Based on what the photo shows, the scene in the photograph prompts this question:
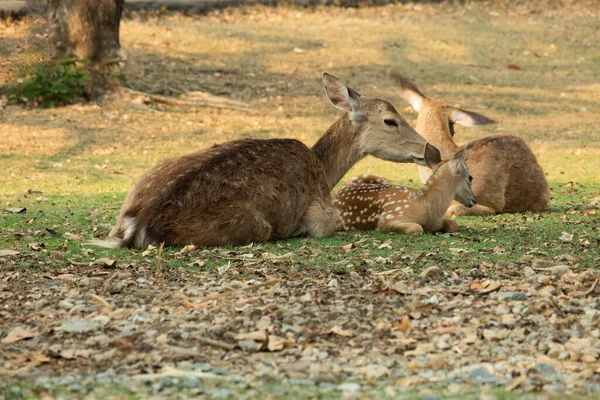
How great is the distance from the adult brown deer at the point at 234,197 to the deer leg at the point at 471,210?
712mm

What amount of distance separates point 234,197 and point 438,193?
173 centimetres

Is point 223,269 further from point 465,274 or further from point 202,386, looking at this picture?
point 202,386

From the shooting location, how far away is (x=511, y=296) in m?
5.28

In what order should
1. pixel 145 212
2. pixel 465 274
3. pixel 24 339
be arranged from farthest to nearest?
pixel 145 212 < pixel 465 274 < pixel 24 339

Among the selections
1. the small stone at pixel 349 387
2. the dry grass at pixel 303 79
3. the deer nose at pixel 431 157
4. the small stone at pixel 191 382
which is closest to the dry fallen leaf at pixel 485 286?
the small stone at pixel 349 387

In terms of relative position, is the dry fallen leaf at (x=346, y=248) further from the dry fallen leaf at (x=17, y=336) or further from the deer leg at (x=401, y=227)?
the dry fallen leaf at (x=17, y=336)

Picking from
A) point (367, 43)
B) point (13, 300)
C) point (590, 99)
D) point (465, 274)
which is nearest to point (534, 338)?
point (465, 274)

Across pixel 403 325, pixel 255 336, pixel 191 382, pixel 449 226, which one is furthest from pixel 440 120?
pixel 191 382

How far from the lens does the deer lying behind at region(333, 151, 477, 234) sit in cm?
770

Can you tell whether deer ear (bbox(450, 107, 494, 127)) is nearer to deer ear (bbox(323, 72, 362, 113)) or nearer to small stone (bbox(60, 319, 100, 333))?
deer ear (bbox(323, 72, 362, 113))

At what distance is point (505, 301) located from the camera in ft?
17.0

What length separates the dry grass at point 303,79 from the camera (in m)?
12.2

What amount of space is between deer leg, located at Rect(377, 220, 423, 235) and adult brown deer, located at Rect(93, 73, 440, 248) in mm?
356

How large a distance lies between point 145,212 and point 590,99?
39.8ft
